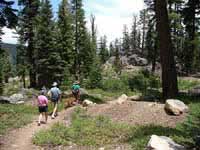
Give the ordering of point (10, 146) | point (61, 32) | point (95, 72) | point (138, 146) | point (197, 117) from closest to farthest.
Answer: point (138, 146) < point (10, 146) < point (197, 117) < point (95, 72) < point (61, 32)

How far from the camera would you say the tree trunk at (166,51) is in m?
18.8

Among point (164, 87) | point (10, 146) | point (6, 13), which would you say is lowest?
point (10, 146)

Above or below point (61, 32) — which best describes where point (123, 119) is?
below

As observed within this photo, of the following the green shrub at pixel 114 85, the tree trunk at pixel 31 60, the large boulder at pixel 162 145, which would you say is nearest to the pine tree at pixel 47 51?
the tree trunk at pixel 31 60

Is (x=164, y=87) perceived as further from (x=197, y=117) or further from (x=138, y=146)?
(x=138, y=146)

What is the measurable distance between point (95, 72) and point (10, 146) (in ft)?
93.0

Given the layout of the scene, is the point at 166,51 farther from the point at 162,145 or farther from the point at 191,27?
the point at 191,27

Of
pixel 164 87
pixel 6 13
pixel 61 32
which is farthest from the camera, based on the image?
pixel 61 32

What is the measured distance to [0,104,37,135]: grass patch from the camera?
1773cm

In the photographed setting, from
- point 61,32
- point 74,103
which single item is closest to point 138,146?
point 74,103

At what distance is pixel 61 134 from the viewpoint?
48.5 ft

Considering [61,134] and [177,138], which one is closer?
[177,138]

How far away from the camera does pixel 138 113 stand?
1672 cm

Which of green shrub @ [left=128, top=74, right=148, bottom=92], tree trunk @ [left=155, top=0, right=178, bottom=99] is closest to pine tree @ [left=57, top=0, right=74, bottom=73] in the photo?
green shrub @ [left=128, top=74, right=148, bottom=92]
